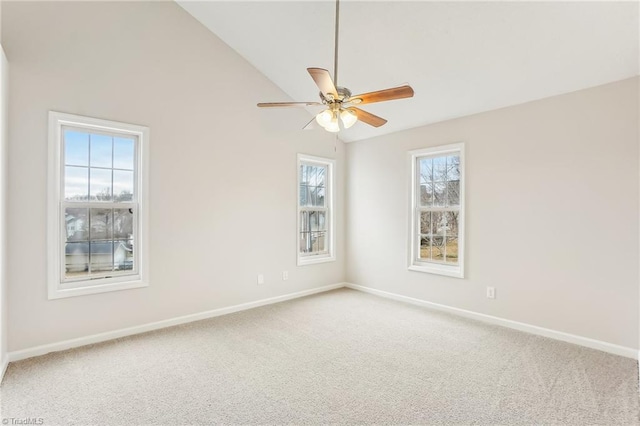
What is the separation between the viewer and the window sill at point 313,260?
5.04 m

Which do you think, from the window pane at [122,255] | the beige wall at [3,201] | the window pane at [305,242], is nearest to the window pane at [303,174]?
the window pane at [305,242]

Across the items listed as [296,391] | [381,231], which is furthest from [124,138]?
[381,231]

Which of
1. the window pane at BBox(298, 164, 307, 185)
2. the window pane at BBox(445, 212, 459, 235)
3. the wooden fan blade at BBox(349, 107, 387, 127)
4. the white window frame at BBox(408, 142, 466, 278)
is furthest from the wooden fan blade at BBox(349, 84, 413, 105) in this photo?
the window pane at BBox(298, 164, 307, 185)

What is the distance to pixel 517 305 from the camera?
366 cm

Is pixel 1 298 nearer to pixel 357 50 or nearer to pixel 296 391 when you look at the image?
pixel 296 391

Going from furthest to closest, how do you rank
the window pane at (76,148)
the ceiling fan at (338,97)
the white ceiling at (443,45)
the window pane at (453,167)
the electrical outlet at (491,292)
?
the window pane at (453,167), the electrical outlet at (491,292), the window pane at (76,148), the white ceiling at (443,45), the ceiling fan at (338,97)

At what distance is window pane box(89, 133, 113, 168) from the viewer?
3.33 metres

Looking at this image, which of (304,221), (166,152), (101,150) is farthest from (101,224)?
(304,221)

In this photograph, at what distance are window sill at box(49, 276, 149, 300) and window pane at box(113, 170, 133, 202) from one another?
880 millimetres

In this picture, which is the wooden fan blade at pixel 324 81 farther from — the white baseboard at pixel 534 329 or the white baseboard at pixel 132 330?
the white baseboard at pixel 534 329

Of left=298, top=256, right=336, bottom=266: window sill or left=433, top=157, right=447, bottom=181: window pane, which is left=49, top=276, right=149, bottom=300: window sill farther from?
left=433, top=157, right=447, bottom=181: window pane

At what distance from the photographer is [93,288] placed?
3.23 m

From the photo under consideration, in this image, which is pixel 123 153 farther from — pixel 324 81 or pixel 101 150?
pixel 324 81

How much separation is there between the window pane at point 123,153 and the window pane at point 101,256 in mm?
831
